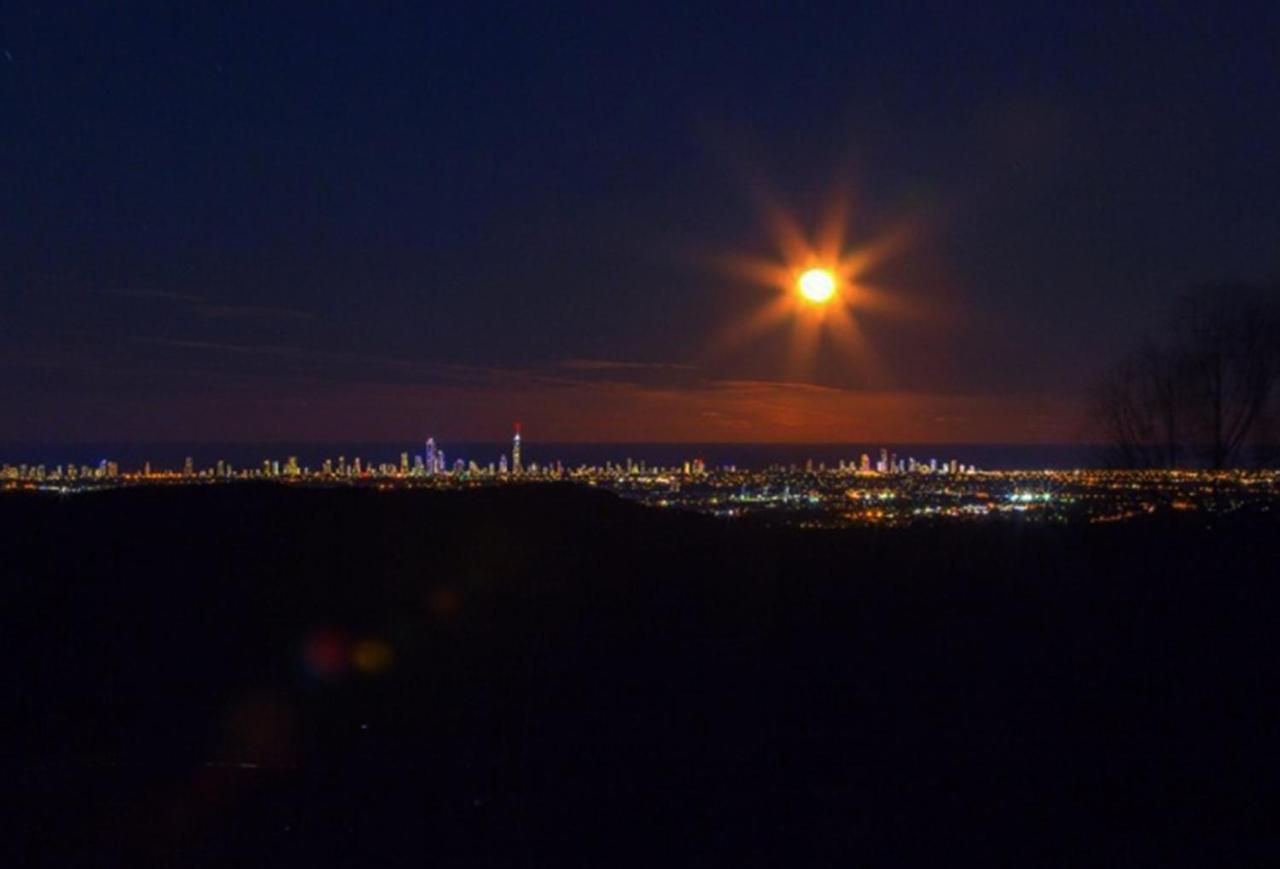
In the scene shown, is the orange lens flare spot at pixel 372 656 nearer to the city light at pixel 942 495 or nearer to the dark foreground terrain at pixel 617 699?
the dark foreground terrain at pixel 617 699

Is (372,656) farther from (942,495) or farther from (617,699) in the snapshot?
(942,495)

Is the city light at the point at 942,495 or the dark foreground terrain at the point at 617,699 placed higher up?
the city light at the point at 942,495

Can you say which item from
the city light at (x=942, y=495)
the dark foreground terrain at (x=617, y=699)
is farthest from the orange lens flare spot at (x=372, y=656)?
the city light at (x=942, y=495)

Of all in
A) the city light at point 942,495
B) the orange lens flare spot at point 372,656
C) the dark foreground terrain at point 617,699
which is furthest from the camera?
the city light at point 942,495

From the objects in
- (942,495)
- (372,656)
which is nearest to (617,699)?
(372,656)

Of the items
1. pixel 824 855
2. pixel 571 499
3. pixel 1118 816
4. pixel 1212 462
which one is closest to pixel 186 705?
pixel 824 855

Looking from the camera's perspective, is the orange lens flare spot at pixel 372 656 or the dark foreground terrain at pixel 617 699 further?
the orange lens flare spot at pixel 372 656

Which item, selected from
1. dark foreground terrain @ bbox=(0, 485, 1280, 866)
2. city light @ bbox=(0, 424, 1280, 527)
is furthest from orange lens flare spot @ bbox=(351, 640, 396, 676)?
city light @ bbox=(0, 424, 1280, 527)

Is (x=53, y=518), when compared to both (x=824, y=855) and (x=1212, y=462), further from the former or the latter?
(x=1212, y=462)
